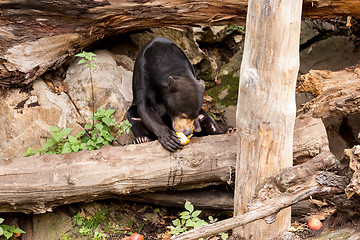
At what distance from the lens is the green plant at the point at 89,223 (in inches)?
183

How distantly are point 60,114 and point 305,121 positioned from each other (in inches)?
117

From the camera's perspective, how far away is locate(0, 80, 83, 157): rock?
5.26m

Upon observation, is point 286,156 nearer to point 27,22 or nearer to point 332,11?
point 332,11

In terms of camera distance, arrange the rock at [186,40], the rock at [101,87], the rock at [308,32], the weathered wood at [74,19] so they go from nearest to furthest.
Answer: the weathered wood at [74,19] → the rock at [101,87] → the rock at [186,40] → the rock at [308,32]

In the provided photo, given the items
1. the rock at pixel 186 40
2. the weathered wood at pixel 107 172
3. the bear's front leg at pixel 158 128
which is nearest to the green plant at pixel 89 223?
the weathered wood at pixel 107 172

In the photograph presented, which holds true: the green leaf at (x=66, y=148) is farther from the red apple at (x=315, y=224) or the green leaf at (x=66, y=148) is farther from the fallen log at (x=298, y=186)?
the red apple at (x=315, y=224)

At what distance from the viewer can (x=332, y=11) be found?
5.07 metres

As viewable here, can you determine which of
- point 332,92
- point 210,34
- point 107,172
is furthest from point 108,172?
point 210,34

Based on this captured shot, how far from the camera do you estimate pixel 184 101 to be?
4613 millimetres

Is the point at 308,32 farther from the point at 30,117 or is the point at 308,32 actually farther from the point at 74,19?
the point at 30,117

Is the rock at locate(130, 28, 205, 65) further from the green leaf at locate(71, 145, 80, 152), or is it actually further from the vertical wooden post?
the vertical wooden post

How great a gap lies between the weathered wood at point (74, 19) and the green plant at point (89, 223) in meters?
1.92

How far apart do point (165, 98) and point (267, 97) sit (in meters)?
1.58

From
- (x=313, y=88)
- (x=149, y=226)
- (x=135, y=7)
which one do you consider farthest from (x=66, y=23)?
(x=313, y=88)
